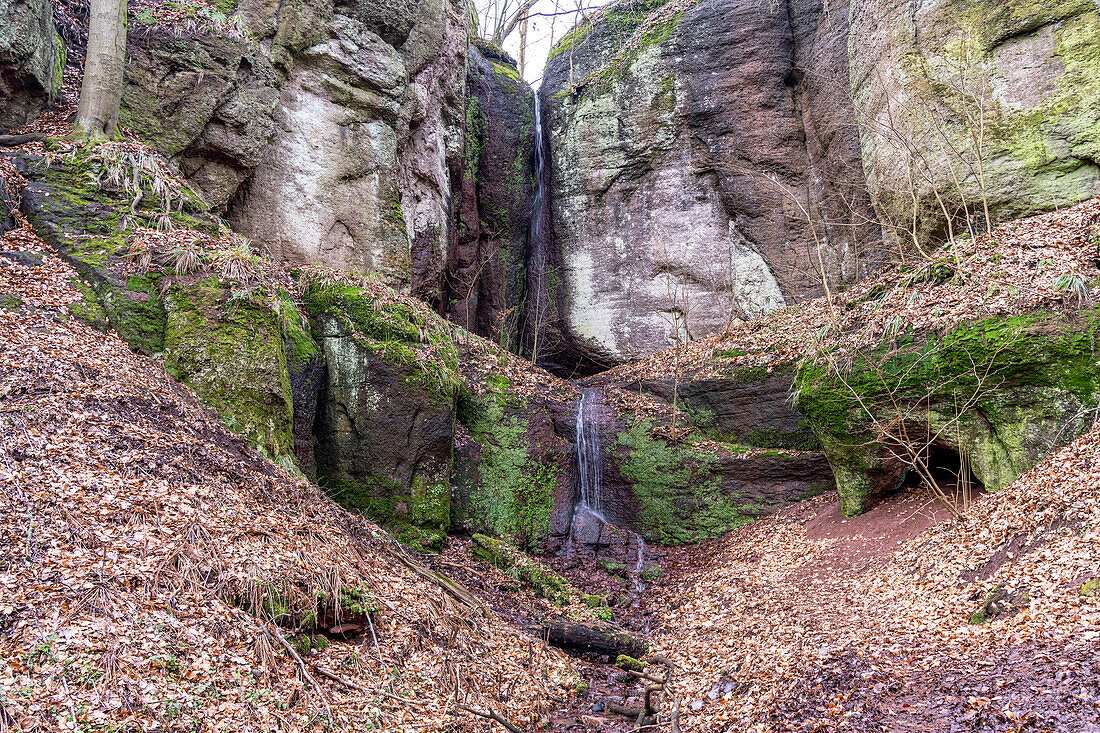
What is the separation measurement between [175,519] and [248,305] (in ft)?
11.2

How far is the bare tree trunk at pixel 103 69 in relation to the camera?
8.86 meters

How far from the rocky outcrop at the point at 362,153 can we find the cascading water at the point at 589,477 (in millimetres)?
5104

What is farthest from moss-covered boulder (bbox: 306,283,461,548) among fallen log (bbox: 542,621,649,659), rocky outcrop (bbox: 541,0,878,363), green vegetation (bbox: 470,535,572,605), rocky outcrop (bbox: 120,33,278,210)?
rocky outcrop (bbox: 541,0,878,363)

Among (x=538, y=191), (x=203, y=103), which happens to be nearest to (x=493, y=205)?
(x=538, y=191)

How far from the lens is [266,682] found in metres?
3.98

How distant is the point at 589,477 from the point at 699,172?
972 centimetres

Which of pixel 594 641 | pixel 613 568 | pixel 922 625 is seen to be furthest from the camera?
pixel 613 568

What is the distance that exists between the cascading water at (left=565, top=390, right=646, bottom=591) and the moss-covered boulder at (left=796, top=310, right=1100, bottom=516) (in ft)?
14.0

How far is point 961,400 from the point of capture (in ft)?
24.4

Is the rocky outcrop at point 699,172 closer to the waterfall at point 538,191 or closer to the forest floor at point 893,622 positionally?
the waterfall at point 538,191

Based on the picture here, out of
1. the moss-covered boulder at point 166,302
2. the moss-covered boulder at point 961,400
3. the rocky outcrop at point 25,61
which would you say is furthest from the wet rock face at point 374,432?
the moss-covered boulder at point 961,400

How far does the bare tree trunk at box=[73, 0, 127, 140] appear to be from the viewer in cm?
886

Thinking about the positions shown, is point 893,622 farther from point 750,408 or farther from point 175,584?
point 750,408

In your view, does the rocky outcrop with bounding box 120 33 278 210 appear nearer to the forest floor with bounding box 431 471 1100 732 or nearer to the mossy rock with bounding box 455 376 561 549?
the mossy rock with bounding box 455 376 561 549
